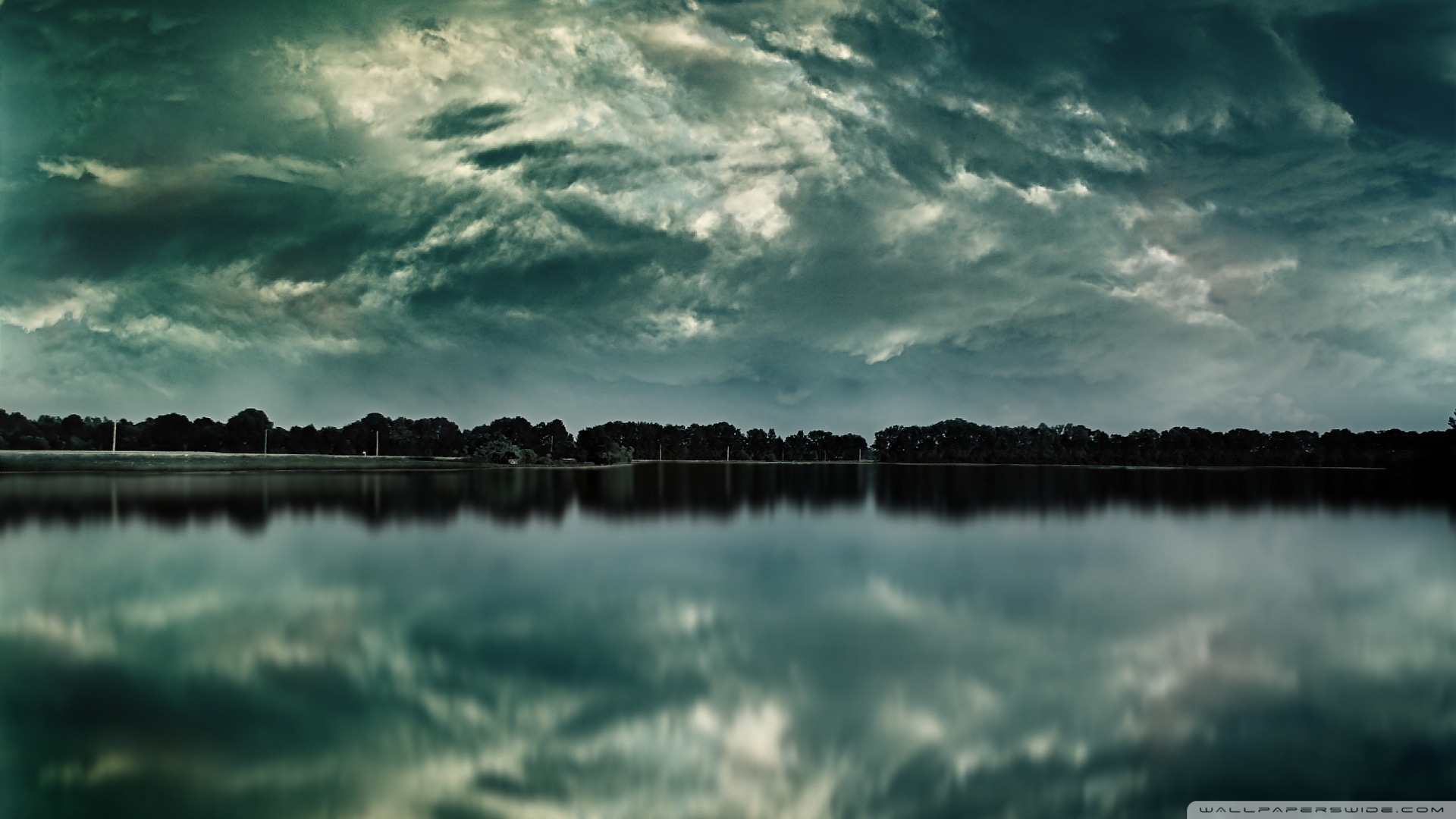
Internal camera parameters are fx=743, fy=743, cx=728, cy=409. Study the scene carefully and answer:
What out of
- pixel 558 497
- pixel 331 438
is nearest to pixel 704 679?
pixel 558 497

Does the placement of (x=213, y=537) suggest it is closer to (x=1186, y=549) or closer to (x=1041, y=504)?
(x=1186, y=549)

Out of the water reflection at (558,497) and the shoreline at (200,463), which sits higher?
the shoreline at (200,463)

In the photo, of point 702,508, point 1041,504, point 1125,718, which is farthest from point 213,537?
point 1041,504

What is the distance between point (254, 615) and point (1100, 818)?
11959mm

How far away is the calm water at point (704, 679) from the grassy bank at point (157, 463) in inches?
2656

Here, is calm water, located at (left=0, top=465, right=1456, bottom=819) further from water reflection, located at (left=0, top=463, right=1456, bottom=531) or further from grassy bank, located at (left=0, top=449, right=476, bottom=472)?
grassy bank, located at (left=0, top=449, right=476, bottom=472)

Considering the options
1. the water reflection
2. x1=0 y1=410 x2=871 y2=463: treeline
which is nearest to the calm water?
the water reflection

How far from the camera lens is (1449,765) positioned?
7156 millimetres

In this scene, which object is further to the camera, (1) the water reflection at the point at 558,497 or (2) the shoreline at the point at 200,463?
(2) the shoreline at the point at 200,463

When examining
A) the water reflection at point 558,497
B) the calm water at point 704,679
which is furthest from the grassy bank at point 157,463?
the calm water at point 704,679

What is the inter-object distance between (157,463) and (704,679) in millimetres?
88610

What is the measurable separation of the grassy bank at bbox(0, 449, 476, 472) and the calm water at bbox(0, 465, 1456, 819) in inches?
2656

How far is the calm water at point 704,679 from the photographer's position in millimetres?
6359

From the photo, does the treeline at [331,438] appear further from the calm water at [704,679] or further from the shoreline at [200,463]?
the calm water at [704,679]
